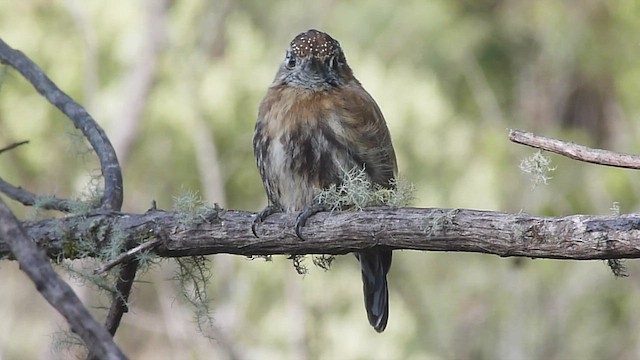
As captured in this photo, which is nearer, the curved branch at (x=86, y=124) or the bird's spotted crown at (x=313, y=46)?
the curved branch at (x=86, y=124)

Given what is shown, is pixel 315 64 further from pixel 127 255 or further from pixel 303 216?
pixel 127 255

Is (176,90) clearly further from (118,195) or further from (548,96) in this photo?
(118,195)

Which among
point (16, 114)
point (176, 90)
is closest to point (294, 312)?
point (176, 90)

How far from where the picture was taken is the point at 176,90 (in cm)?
566

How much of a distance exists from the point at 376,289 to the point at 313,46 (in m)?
0.81

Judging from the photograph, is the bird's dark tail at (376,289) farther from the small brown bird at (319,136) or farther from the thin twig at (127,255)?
the thin twig at (127,255)

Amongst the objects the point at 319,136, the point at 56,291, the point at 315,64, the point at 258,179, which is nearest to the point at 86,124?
the point at 319,136

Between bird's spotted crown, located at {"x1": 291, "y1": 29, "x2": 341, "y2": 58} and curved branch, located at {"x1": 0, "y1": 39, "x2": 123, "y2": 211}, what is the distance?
0.73m

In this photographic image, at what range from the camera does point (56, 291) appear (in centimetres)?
147

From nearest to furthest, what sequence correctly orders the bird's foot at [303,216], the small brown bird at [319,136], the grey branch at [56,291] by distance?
1. the grey branch at [56,291]
2. the bird's foot at [303,216]
3. the small brown bird at [319,136]

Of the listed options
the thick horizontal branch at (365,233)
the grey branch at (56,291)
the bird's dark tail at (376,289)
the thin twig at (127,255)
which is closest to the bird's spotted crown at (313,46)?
the bird's dark tail at (376,289)

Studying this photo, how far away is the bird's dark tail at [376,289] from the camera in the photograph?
3172 mm

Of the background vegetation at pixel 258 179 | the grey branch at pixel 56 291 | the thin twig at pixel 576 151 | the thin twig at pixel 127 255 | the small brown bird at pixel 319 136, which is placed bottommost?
the grey branch at pixel 56 291

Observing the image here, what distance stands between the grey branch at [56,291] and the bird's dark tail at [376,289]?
1725mm
